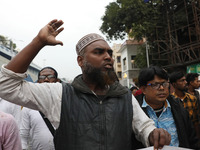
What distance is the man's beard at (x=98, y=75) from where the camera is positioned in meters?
1.62

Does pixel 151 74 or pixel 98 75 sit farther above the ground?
pixel 151 74

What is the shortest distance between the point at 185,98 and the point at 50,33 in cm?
319

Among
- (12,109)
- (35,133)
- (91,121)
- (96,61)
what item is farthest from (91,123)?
(12,109)

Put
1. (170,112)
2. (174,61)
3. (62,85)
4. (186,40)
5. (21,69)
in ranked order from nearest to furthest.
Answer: (21,69) → (62,85) → (170,112) → (174,61) → (186,40)

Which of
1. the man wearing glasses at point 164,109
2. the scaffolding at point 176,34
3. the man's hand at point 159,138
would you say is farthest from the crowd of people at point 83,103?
the scaffolding at point 176,34

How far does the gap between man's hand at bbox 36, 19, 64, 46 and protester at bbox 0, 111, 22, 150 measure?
867mm

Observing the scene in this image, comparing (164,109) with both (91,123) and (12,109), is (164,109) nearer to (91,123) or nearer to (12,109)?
(91,123)

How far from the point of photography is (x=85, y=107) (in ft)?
4.84

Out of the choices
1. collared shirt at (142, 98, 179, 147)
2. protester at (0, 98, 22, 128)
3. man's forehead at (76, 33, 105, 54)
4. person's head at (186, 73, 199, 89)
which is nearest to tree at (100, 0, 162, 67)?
person's head at (186, 73, 199, 89)

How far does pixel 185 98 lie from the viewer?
371cm

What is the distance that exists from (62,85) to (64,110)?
219 millimetres

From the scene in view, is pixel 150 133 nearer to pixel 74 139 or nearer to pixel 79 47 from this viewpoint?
pixel 74 139

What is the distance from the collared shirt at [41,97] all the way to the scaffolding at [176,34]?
47.9 feet

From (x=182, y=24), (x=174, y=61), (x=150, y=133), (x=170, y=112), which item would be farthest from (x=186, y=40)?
(x=150, y=133)
